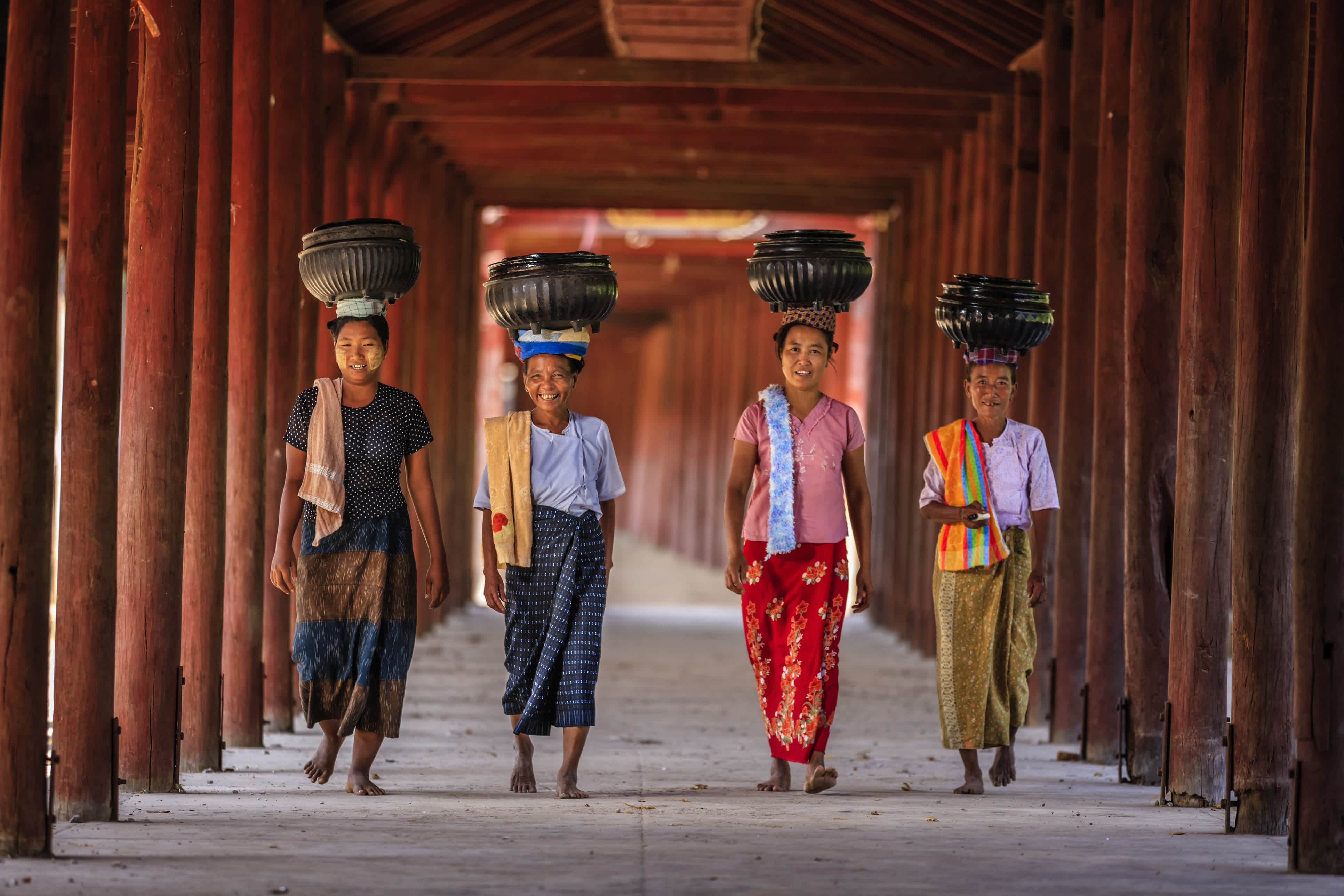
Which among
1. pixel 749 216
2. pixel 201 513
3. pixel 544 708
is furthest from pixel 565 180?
pixel 544 708

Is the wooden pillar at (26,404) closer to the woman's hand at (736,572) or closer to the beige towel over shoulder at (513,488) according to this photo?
the beige towel over shoulder at (513,488)

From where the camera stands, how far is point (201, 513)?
682cm

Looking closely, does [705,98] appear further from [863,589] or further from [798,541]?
[863,589]

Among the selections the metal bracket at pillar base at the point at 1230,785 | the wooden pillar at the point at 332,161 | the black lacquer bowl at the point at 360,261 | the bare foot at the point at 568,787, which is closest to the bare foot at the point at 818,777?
the bare foot at the point at 568,787

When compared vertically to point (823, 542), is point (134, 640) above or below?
below

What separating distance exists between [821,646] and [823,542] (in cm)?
37

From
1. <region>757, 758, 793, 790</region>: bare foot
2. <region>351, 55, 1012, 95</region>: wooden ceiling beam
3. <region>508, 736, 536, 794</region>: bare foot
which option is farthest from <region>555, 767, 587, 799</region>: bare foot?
<region>351, 55, 1012, 95</region>: wooden ceiling beam

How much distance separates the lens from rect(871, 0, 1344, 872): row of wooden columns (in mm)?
4867

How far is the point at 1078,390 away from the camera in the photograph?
8.39 meters

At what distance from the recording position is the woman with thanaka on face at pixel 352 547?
229 inches

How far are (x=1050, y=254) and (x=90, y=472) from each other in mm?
5616

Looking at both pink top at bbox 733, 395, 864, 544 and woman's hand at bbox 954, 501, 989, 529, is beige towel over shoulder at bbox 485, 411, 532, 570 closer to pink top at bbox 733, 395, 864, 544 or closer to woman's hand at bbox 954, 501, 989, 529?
pink top at bbox 733, 395, 864, 544

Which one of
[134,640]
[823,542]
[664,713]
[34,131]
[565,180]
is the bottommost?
Result: [664,713]

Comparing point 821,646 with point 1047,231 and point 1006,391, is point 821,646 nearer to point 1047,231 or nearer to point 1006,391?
point 1006,391
